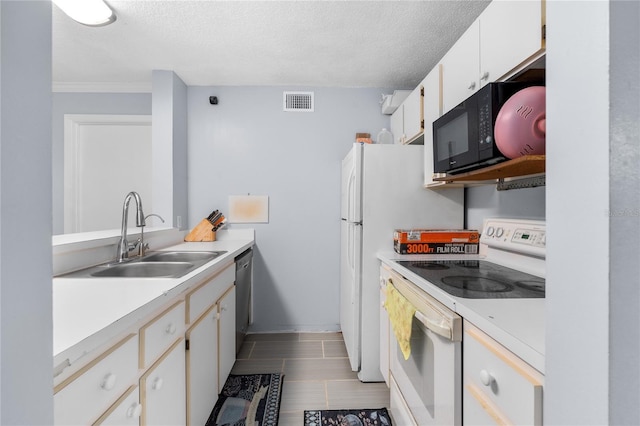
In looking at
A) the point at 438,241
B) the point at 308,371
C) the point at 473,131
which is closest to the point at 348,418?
the point at 308,371

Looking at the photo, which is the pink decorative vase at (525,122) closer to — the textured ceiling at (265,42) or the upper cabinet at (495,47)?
the upper cabinet at (495,47)

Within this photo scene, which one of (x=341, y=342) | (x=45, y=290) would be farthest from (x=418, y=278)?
(x=341, y=342)

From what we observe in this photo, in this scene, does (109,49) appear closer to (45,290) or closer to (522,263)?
(45,290)

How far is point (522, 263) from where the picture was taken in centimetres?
145

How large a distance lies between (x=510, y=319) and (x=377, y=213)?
126cm

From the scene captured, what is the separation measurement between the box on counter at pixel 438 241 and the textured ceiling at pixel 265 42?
1.33 metres

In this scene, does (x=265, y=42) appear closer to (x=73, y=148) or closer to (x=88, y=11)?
(x=88, y=11)

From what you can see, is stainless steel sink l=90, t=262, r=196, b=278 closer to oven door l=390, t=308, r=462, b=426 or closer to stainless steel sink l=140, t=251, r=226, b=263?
stainless steel sink l=140, t=251, r=226, b=263

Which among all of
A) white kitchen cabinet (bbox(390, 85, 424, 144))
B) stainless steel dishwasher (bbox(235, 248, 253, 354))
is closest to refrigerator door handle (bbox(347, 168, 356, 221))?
white kitchen cabinet (bbox(390, 85, 424, 144))

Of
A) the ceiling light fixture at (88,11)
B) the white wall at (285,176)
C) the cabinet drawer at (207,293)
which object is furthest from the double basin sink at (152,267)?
the ceiling light fixture at (88,11)

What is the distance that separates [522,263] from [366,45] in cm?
173

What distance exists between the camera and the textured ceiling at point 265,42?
1.78 m

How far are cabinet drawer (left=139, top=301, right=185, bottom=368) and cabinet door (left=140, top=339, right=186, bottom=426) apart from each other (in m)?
0.04

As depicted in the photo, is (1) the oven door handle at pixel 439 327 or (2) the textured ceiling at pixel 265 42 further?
(2) the textured ceiling at pixel 265 42
